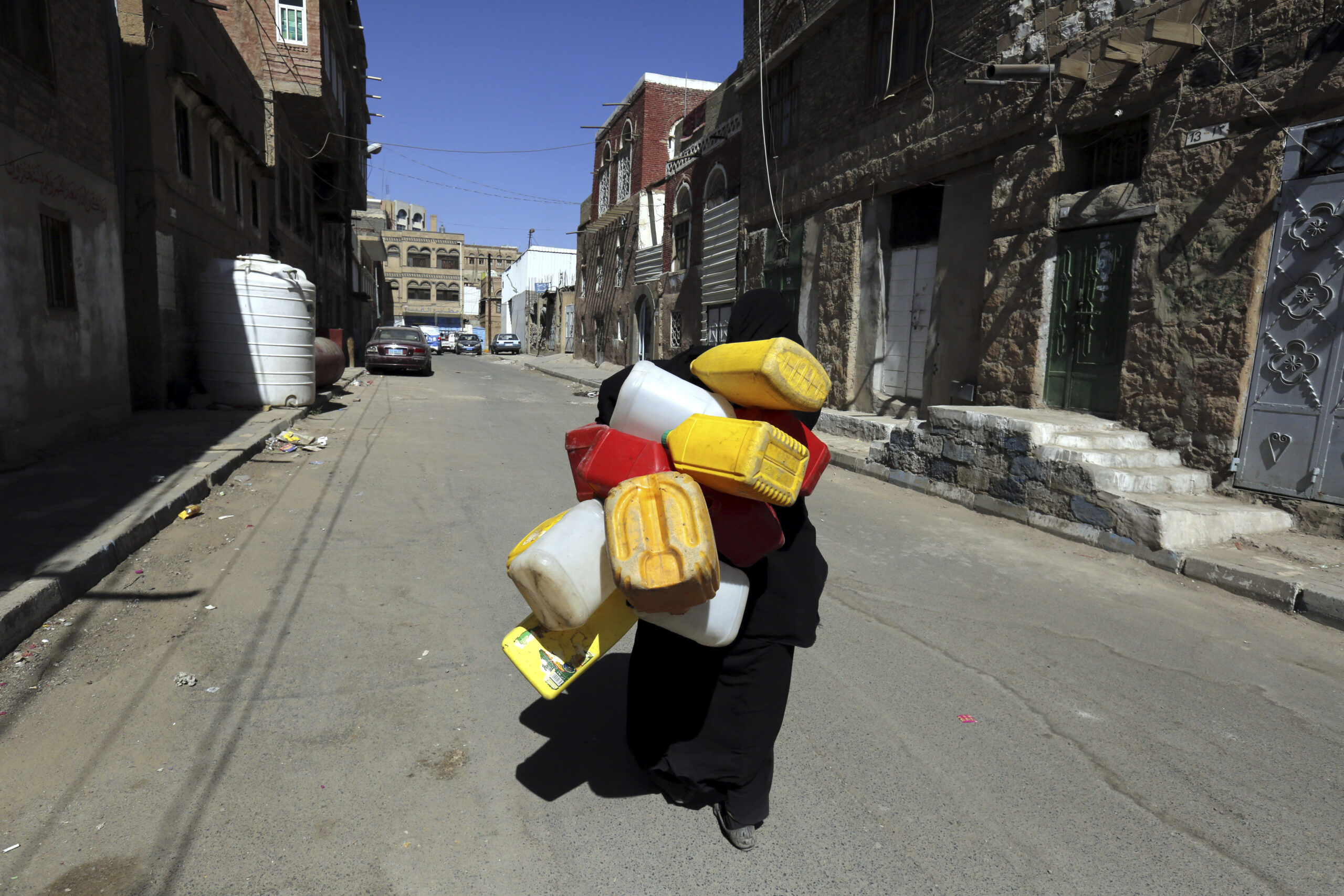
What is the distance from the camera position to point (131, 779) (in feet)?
7.73

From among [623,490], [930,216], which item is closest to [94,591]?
[623,490]

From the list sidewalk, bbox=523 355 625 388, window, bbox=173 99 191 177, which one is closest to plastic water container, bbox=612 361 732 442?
window, bbox=173 99 191 177

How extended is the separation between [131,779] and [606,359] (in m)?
28.0

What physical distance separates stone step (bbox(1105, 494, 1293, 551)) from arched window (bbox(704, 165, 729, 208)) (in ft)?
45.2

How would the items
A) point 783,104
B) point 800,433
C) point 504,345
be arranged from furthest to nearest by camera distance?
point 504,345
point 783,104
point 800,433

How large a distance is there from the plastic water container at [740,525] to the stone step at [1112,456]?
198 inches

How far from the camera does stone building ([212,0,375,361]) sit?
16.0 m

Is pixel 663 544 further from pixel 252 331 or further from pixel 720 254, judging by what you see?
pixel 720 254

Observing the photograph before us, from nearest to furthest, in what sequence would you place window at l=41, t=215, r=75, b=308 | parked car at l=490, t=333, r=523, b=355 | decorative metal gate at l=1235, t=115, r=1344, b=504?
decorative metal gate at l=1235, t=115, r=1344, b=504, window at l=41, t=215, r=75, b=308, parked car at l=490, t=333, r=523, b=355

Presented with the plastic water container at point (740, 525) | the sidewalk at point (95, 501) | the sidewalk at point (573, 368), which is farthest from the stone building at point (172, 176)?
the plastic water container at point (740, 525)

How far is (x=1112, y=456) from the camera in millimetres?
6406

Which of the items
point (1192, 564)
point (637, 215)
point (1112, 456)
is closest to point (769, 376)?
point (1192, 564)

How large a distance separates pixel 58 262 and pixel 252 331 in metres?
3.48

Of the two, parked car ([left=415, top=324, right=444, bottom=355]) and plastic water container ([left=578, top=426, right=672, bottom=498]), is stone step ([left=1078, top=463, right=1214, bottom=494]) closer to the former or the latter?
plastic water container ([left=578, top=426, right=672, bottom=498])
